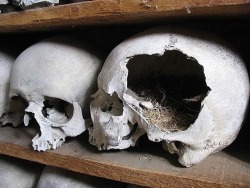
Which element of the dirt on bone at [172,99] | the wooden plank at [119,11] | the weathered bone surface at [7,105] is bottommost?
the weathered bone surface at [7,105]

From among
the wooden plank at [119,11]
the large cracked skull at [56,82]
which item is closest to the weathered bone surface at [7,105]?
the large cracked skull at [56,82]

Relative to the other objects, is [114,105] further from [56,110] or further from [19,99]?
[19,99]

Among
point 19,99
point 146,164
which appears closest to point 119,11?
point 146,164

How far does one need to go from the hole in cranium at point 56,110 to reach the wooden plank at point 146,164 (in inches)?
3.1

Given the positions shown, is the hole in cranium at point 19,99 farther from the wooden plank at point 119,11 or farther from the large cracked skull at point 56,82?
the wooden plank at point 119,11

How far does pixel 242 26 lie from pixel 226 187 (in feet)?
1.69

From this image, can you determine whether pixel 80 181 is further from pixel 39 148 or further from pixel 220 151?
pixel 220 151

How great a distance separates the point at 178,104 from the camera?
787 mm

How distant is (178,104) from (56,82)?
1.08ft

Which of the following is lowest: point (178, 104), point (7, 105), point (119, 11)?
point (7, 105)

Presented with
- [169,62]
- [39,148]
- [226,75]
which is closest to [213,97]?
[226,75]

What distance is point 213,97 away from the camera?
614 millimetres

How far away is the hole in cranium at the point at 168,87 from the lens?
723mm

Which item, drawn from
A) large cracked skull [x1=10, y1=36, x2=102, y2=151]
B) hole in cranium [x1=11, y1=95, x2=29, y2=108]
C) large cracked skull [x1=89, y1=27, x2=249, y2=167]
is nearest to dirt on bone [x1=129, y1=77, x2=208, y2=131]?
large cracked skull [x1=89, y1=27, x2=249, y2=167]
